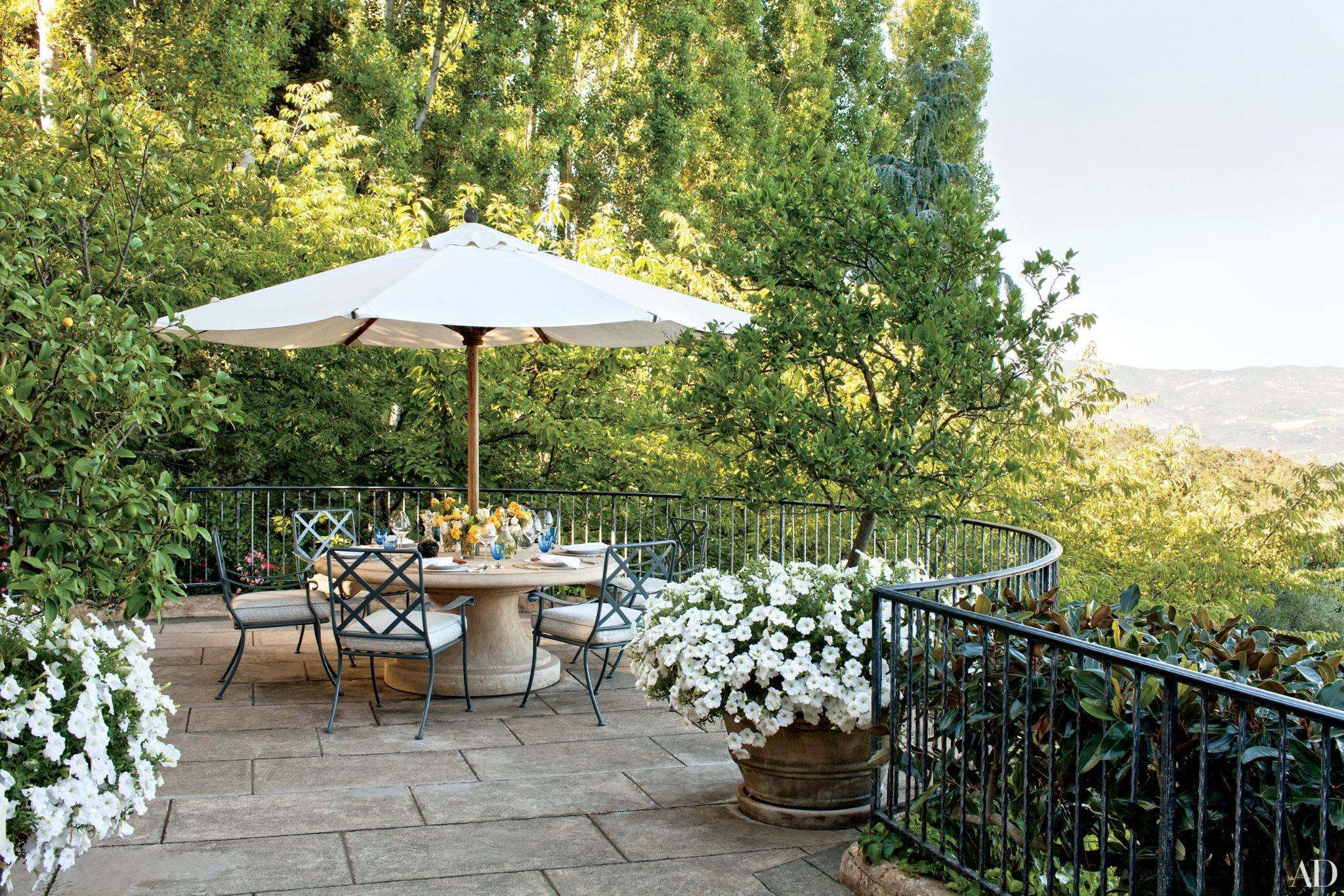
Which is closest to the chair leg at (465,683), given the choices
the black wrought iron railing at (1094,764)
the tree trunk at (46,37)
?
the black wrought iron railing at (1094,764)

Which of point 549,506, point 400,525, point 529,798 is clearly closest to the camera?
point 529,798

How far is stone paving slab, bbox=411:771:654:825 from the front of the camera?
12.9ft

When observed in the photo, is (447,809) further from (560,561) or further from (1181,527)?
(1181,527)

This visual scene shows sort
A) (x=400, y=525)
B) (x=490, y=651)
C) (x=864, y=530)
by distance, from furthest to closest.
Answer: (x=400, y=525) < (x=490, y=651) < (x=864, y=530)

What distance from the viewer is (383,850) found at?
140 inches

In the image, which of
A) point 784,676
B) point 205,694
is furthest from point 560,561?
point 784,676

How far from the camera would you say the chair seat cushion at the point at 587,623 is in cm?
542

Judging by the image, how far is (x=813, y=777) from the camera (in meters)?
3.82

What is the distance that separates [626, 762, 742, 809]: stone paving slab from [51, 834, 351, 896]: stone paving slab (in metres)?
1.24

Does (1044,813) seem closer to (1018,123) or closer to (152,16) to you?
(152,16)

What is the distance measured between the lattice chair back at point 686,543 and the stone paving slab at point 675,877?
2.91 metres

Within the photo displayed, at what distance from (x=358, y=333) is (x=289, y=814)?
11.8 ft

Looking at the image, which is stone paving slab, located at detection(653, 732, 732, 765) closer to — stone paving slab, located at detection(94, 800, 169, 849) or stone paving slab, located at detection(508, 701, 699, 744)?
stone paving slab, located at detection(508, 701, 699, 744)

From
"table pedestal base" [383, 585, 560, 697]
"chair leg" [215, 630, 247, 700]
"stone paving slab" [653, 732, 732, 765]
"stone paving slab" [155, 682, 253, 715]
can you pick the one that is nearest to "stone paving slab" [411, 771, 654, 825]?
"stone paving slab" [653, 732, 732, 765]
